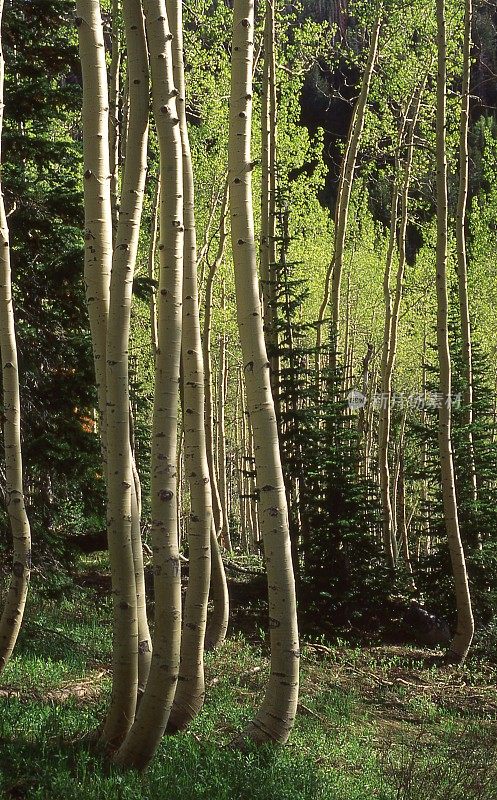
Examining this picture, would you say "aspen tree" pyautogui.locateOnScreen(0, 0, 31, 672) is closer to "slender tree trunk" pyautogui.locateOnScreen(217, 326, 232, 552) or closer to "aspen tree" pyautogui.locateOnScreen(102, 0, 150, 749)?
"aspen tree" pyautogui.locateOnScreen(102, 0, 150, 749)

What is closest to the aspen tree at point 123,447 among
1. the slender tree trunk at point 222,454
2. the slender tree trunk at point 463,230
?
the slender tree trunk at point 463,230

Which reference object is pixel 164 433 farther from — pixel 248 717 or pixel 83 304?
pixel 83 304

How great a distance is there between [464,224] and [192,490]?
7789 millimetres

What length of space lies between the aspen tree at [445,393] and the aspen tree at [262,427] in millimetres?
5093

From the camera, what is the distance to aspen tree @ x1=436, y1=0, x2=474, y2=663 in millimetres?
9172

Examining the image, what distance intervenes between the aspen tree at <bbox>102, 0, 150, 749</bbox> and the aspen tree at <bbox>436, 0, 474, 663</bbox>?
18.5ft

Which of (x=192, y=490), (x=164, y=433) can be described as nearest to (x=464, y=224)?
(x=192, y=490)

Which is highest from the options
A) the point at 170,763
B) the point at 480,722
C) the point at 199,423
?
the point at 199,423

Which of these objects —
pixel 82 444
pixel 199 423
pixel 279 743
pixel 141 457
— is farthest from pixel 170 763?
pixel 141 457

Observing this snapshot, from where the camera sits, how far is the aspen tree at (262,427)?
4227mm

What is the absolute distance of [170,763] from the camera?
13.7ft

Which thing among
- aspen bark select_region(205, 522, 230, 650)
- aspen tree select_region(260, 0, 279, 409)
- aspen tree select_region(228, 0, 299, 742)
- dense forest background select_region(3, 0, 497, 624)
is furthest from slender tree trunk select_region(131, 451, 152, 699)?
aspen tree select_region(260, 0, 279, 409)

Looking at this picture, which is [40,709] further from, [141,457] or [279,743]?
[141,457]

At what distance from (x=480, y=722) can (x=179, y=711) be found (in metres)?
3.50
